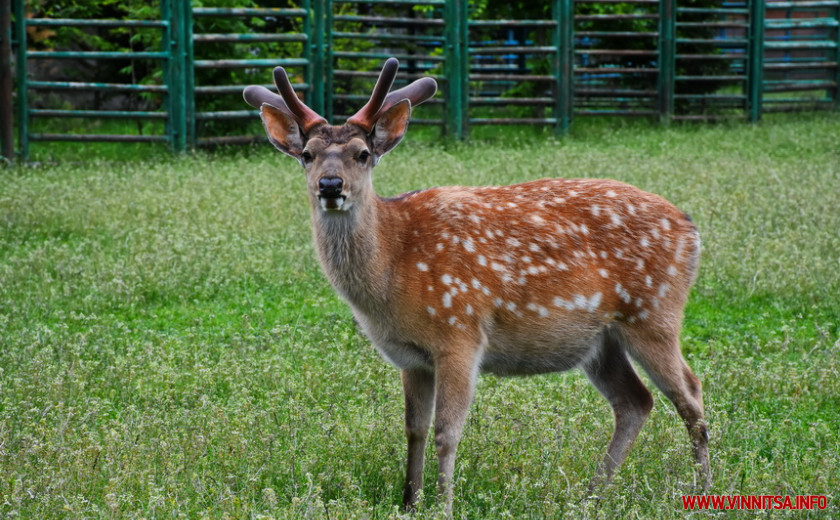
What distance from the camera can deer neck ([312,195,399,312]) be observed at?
17.1ft

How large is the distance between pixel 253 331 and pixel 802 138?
40.4ft

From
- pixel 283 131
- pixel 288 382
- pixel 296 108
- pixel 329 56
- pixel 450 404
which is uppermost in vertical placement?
pixel 329 56

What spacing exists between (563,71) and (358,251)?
14270mm

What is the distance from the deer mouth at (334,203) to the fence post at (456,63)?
13.0m

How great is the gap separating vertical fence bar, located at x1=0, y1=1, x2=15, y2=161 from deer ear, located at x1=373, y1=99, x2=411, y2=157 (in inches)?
417

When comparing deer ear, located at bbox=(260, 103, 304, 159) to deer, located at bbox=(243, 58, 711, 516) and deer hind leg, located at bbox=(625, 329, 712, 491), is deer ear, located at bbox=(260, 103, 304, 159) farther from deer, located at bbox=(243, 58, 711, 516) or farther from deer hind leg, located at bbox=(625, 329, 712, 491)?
deer hind leg, located at bbox=(625, 329, 712, 491)

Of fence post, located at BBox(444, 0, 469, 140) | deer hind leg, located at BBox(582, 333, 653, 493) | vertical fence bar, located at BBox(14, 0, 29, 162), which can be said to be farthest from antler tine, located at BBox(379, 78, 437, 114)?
fence post, located at BBox(444, 0, 469, 140)

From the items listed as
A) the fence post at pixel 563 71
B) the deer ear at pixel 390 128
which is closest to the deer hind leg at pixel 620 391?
the deer ear at pixel 390 128

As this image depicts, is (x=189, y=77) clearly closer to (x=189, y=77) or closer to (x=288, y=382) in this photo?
(x=189, y=77)

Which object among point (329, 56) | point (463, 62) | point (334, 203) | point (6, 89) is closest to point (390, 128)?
point (334, 203)

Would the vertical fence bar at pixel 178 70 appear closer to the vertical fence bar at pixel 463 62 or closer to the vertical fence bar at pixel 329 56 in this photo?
the vertical fence bar at pixel 329 56

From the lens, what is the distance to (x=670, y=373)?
17.5ft

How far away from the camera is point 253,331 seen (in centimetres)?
772

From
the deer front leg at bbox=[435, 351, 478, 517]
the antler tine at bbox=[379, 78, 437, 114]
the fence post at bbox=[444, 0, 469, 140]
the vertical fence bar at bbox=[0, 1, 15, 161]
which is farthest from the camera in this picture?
the fence post at bbox=[444, 0, 469, 140]
